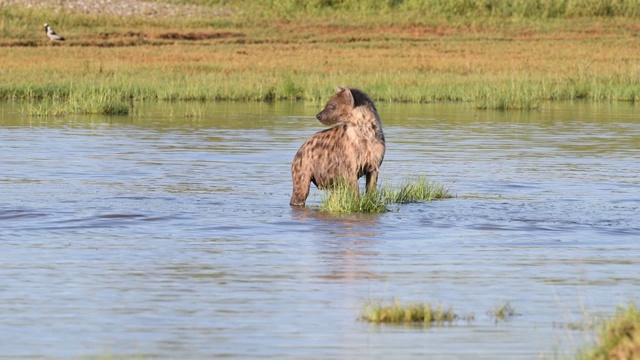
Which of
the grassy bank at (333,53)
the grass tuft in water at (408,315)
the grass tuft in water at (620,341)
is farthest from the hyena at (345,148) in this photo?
the grassy bank at (333,53)

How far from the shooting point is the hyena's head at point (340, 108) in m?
11.9

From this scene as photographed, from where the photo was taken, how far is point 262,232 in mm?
10867

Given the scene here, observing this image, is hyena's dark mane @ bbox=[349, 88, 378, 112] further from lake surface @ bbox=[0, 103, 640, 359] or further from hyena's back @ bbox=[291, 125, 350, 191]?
lake surface @ bbox=[0, 103, 640, 359]

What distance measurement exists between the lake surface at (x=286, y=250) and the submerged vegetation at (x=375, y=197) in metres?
0.19

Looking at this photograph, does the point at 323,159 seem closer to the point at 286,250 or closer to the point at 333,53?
the point at 286,250

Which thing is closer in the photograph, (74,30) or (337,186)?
(337,186)

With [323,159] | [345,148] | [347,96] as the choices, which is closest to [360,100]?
[347,96]

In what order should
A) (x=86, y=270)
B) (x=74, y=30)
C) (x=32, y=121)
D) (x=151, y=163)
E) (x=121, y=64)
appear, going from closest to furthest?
(x=86, y=270) → (x=151, y=163) → (x=32, y=121) → (x=121, y=64) → (x=74, y=30)

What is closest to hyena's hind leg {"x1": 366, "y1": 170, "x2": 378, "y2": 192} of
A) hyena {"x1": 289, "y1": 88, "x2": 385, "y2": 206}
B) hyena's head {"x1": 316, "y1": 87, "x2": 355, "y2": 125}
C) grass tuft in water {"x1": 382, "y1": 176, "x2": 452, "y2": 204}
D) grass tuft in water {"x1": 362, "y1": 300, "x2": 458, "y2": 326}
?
hyena {"x1": 289, "y1": 88, "x2": 385, "y2": 206}

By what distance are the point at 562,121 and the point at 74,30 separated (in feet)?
88.4

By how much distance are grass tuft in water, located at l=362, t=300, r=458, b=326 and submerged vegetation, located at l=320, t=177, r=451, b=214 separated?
14.9ft

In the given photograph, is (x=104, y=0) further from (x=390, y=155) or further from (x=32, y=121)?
(x=390, y=155)

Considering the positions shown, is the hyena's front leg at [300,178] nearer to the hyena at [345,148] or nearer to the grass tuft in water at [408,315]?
the hyena at [345,148]

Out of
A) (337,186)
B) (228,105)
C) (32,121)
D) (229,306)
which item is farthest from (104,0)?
(229,306)
